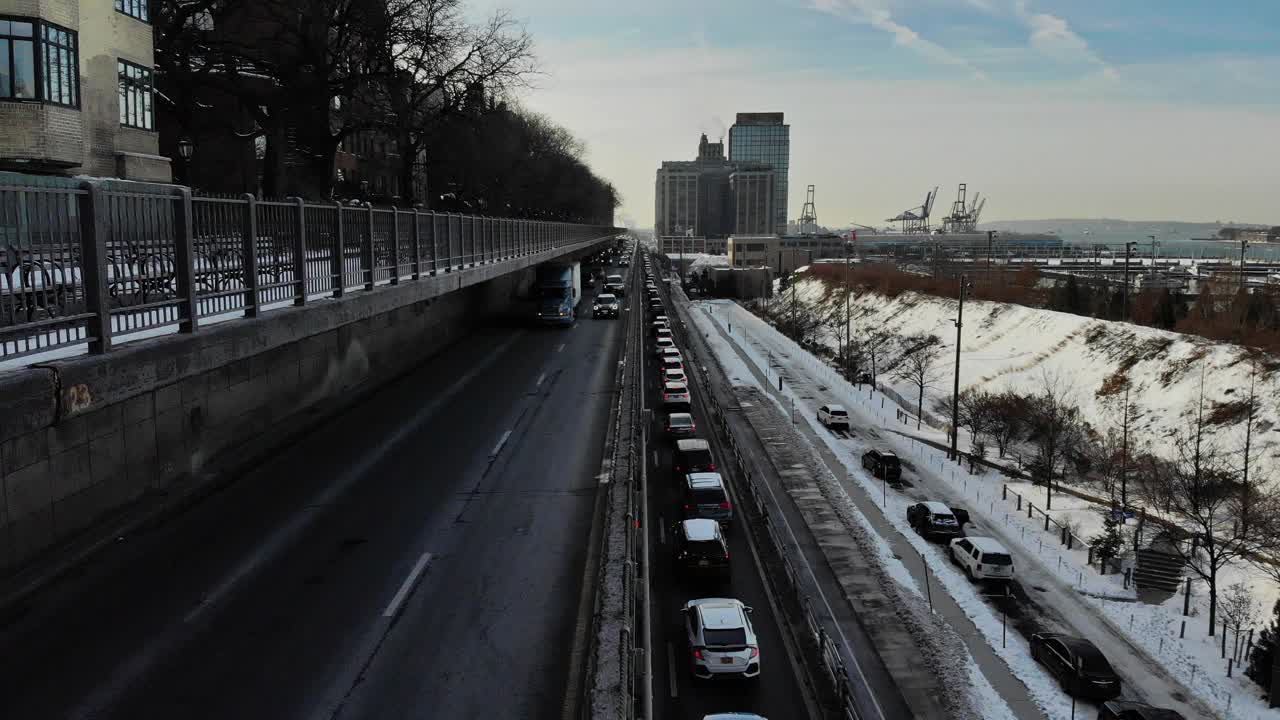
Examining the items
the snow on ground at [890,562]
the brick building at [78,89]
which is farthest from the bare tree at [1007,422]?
the brick building at [78,89]

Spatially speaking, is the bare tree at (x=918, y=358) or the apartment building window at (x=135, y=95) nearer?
the apartment building window at (x=135, y=95)

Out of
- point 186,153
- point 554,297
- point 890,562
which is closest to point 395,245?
point 890,562

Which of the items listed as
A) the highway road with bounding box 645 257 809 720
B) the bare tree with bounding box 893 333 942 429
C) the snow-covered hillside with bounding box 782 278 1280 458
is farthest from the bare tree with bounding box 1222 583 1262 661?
the bare tree with bounding box 893 333 942 429

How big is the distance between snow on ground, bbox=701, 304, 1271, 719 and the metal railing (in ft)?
53.1

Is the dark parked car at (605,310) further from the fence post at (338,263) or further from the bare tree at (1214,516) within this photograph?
the fence post at (338,263)

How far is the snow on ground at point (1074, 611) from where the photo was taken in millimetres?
19031

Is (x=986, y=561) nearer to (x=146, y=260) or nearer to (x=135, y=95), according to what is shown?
(x=146, y=260)

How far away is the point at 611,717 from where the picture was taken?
781 centimetres

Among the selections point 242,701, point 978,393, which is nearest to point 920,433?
point 978,393

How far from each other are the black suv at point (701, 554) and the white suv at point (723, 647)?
3596mm

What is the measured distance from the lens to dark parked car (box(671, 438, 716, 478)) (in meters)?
27.4

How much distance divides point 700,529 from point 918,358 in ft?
139

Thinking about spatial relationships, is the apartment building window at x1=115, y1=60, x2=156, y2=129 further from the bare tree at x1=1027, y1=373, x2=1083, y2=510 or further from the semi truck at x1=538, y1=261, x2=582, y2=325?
the bare tree at x1=1027, y1=373, x2=1083, y2=510

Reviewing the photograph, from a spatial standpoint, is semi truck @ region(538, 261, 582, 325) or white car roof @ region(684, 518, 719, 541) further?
semi truck @ region(538, 261, 582, 325)
